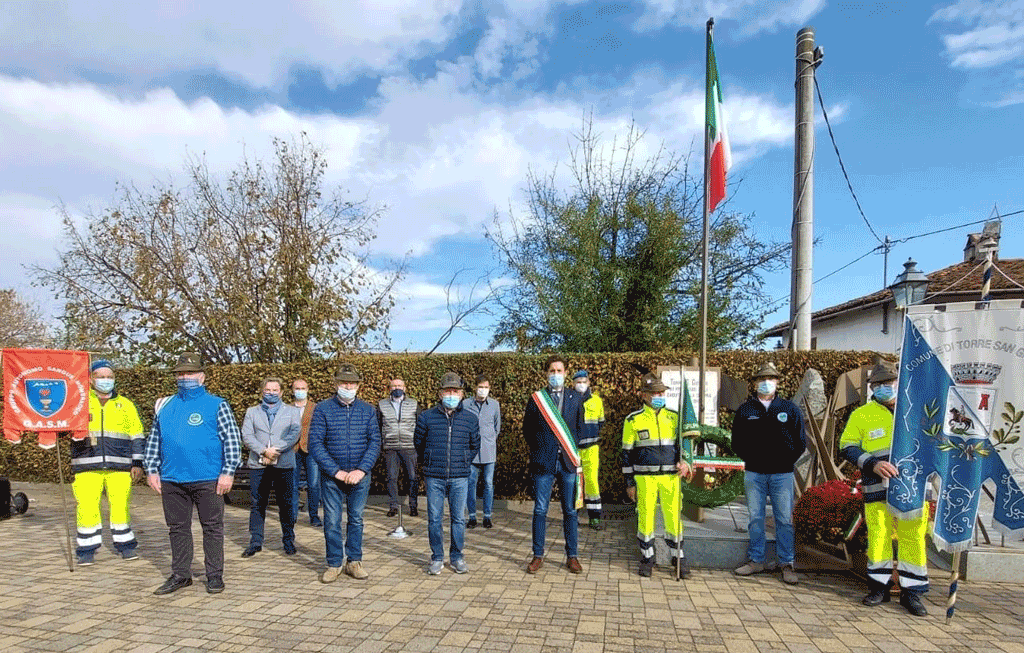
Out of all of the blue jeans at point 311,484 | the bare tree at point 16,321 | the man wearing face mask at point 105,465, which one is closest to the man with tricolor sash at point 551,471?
the blue jeans at point 311,484

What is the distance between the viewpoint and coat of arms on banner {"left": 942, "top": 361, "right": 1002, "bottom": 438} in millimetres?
4996

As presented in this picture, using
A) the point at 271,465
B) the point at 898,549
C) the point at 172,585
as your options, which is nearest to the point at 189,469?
the point at 172,585

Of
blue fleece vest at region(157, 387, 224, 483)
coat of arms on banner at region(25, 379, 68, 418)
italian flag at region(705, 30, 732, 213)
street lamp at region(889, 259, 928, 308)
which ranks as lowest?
blue fleece vest at region(157, 387, 224, 483)

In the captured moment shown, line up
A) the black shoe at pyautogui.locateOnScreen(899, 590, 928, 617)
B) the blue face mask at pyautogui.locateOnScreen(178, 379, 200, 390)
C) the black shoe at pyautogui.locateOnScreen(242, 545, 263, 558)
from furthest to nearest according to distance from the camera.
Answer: the black shoe at pyautogui.locateOnScreen(242, 545, 263, 558) → the blue face mask at pyautogui.locateOnScreen(178, 379, 200, 390) → the black shoe at pyautogui.locateOnScreen(899, 590, 928, 617)

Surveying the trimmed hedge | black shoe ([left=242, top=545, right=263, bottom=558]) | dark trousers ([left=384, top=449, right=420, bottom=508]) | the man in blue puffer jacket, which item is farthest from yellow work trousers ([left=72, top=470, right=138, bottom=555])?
the trimmed hedge

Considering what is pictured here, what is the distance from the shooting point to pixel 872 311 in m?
20.6

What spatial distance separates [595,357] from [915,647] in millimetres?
5642

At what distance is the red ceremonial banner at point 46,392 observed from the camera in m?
6.34

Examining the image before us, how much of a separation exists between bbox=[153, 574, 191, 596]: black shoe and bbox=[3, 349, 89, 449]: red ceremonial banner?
6.68 ft

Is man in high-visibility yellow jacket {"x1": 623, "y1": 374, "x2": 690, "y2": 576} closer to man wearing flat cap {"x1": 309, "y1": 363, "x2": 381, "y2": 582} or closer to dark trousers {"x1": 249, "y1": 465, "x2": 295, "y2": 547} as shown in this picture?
man wearing flat cap {"x1": 309, "y1": 363, "x2": 381, "y2": 582}

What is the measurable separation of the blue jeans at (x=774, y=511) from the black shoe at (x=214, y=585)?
5.01 meters

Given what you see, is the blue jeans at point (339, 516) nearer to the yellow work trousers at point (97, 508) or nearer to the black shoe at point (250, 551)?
the black shoe at point (250, 551)

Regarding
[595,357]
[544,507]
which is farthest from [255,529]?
[595,357]

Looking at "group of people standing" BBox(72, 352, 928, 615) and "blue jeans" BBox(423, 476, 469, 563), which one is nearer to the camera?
"group of people standing" BBox(72, 352, 928, 615)
